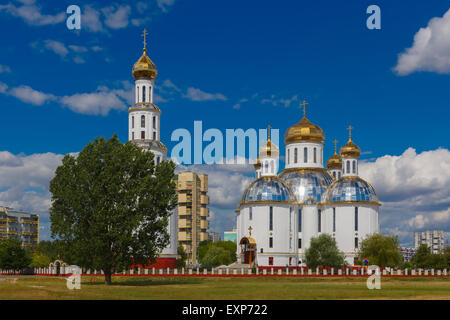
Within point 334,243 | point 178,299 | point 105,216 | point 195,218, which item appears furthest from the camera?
point 195,218

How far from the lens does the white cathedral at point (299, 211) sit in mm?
88875

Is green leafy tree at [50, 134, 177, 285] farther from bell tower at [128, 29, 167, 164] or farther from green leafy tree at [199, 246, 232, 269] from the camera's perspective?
green leafy tree at [199, 246, 232, 269]

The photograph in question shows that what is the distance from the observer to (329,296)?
121 ft

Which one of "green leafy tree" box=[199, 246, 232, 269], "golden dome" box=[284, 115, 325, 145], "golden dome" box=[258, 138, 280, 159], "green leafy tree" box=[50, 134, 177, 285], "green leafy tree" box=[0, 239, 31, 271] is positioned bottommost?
"green leafy tree" box=[199, 246, 232, 269]

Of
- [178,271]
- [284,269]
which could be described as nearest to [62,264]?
[178,271]

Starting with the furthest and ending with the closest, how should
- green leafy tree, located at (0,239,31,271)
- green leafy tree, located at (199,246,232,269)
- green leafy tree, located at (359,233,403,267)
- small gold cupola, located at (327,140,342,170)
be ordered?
green leafy tree, located at (199,246,232,269)
small gold cupola, located at (327,140,342,170)
green leafy tree, located at (0,239,31,271)
green leafy tree, located at (359,233,403,267)

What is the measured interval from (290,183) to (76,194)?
4917 cm

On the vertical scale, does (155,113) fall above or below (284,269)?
Answer: above

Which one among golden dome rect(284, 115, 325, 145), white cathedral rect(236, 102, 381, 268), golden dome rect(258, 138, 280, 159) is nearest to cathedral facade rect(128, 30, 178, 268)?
white cathedral rect(236, 102, 381, 268)

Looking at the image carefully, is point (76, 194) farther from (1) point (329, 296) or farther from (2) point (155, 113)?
(2) point (155, 113)

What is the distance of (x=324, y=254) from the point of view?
82500 mm

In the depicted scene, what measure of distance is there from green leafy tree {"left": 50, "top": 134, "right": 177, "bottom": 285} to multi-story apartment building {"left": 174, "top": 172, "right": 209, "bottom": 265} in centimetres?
9839

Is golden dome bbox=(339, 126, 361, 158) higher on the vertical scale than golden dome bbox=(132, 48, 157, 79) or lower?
lower

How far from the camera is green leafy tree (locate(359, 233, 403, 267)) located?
8381 centimetres
